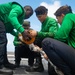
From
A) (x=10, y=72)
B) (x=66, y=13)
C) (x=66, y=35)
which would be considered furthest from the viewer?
(x=10, y=72)

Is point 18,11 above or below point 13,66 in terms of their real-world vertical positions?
above

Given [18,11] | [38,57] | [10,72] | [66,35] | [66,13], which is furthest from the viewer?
[38,57]

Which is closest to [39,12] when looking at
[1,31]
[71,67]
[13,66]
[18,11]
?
[18,11]

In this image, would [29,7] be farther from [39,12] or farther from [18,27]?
[18,27]

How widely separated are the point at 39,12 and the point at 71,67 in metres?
1.32

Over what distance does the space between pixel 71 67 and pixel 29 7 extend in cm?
178

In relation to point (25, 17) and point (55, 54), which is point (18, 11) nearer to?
point (25, 17)

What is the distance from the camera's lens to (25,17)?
4.29 meters

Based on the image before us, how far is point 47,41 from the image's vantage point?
2947 millimetres

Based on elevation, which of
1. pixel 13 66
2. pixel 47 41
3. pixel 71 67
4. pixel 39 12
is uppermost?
pixel 39 12

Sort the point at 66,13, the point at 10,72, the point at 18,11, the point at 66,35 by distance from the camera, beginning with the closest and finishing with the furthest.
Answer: the point at 66,35, the point at 66,13, the point at 10,72, the point at 18,11

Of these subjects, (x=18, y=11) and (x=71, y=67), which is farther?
(x=18, y=11)

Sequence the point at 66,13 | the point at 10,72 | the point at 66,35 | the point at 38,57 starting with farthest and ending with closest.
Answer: the point at 38,57, the point at 10,72, the point at 66,13, the point at 66,35

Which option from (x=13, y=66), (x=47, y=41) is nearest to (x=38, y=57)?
(x=13, y=66)
